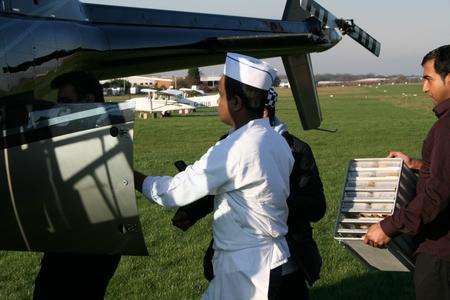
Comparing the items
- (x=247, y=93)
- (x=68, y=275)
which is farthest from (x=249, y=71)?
(x=68, y=275)

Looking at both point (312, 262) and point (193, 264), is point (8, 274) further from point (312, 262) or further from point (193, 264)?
point (312, 262)

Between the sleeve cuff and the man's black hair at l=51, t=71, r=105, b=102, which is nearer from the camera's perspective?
the sleeve cuff

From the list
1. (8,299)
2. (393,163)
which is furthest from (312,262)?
(8,299)

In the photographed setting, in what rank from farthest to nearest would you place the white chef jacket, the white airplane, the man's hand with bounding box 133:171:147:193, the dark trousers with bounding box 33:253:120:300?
the white airplane → the dark trousers with bounding box 33:253:120:300 → the man's hand with bounding box 133:171:147:193 → the white chef jacket

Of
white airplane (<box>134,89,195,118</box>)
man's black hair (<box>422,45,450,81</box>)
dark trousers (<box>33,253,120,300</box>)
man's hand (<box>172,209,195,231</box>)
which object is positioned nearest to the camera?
man's hand (<box>172,209,195,231</box>)

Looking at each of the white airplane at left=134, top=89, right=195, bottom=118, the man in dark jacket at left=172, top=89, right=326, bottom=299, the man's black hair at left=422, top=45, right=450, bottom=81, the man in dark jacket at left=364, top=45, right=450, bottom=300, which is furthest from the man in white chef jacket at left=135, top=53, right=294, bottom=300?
the white airplane at left=134, top=89, right=195, bottom=118

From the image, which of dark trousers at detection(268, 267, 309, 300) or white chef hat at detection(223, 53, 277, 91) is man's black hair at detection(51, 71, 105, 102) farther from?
dark trousers at detection(268, 267, 309, 300)

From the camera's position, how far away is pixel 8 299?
17.2 feet

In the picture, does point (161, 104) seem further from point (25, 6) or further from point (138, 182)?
point (138, 182)

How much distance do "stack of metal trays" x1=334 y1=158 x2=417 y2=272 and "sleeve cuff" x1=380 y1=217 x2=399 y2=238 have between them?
0.43 ft

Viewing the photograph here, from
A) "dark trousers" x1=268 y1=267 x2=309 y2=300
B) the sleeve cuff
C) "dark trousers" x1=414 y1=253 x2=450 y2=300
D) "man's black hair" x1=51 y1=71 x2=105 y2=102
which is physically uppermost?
"man's black hair" x1=51 y1=71 x2=105 y2=102

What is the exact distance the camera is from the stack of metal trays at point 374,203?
3.33 m

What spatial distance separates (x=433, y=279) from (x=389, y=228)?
13.9 inches

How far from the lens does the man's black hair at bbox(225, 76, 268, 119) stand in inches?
108
